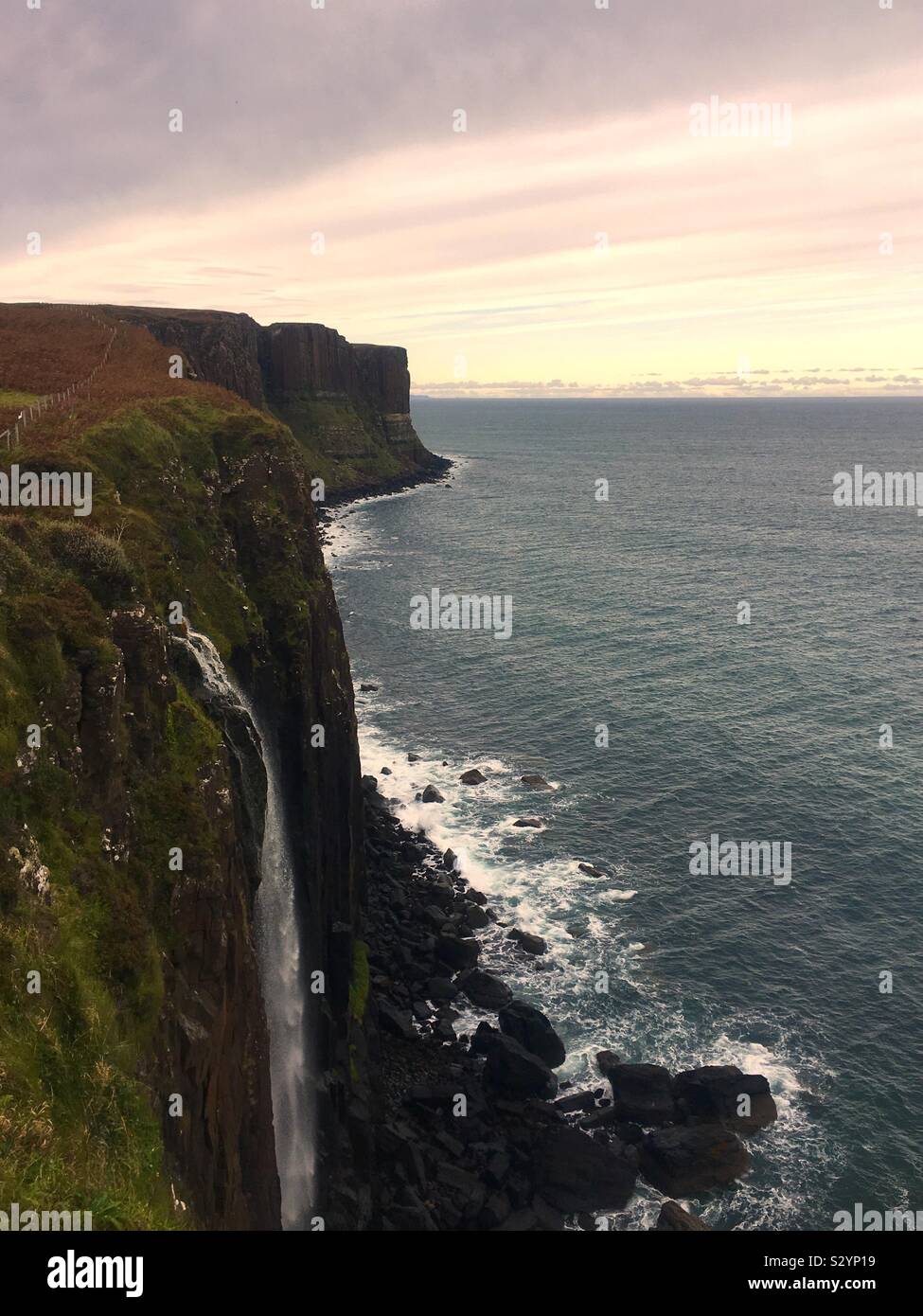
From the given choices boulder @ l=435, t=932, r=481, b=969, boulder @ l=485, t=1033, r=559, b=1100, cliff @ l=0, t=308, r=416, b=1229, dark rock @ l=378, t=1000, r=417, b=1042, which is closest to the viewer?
cliff @ l=0, t=308, r=416, b=1229

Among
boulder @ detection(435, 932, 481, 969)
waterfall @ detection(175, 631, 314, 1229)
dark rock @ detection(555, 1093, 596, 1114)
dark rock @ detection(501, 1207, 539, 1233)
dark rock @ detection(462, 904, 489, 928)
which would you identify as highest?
waterfall @ detection(175, 631, 314, 1229)

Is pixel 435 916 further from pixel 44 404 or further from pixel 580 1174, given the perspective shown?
pixel 44 404

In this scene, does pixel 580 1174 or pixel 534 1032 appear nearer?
pixel 580 1174

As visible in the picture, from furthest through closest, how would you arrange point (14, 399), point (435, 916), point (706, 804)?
1. point (706, 804)
2. point (435, 916)
3. point (14, 399)

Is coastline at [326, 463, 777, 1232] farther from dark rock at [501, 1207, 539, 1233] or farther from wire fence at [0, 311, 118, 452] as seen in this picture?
wire fence at [0, 311, 118, 452]

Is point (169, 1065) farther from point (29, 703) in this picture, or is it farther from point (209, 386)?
point (209, 386)

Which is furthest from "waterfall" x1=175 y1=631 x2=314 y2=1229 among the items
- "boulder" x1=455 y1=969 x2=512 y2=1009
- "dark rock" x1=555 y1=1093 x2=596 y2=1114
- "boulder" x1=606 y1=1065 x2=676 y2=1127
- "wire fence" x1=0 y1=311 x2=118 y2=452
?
"boulder" x1=606 y1=1065 x2=676 y2=1127

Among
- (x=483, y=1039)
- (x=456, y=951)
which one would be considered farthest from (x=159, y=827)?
(x=456, y=951)

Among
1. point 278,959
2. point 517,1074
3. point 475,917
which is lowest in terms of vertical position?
point 517,1074

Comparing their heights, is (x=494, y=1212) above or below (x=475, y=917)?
below
